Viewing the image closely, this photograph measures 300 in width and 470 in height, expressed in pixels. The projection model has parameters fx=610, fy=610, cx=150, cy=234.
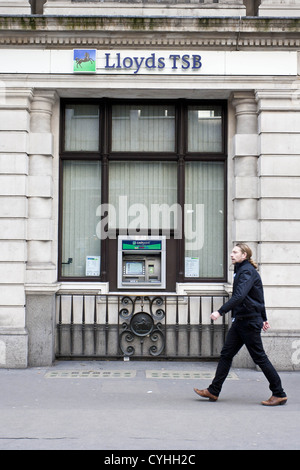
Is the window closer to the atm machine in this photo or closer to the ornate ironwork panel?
the atm machine

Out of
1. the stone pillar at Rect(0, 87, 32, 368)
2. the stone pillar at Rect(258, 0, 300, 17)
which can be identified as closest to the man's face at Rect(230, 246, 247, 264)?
the stone pillar at Rect(0, 87, 32, 368)

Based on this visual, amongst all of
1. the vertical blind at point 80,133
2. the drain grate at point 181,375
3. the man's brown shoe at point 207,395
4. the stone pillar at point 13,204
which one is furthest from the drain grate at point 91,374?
the vertical blind at point 80,133

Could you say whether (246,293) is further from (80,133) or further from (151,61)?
(80,133)

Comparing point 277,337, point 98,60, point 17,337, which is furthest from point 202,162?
point 17,337

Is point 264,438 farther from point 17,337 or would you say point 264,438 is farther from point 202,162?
point 202,162

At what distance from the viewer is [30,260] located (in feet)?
33.1

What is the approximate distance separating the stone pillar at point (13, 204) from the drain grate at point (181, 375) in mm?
2085

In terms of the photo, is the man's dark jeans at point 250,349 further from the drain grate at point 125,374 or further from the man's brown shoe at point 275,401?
the drain grate at point 125,374

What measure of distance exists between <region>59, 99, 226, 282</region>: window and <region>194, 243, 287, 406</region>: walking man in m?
2.96

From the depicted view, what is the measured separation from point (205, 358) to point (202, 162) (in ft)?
11.2

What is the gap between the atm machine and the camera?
34.6ft

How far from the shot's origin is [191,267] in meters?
10.7

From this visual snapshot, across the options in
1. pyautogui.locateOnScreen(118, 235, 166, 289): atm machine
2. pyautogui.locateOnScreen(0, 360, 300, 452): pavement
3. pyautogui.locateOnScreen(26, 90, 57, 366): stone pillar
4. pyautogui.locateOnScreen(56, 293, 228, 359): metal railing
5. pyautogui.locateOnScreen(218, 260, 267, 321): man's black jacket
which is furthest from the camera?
pyautogui.locateOnScreen(118, 235, 166, 289): atm machine

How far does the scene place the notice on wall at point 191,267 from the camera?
420 inches
